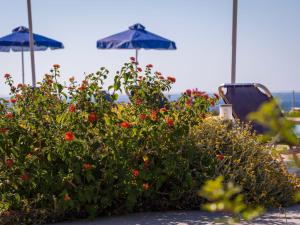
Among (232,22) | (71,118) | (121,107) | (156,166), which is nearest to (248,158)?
(156,166)

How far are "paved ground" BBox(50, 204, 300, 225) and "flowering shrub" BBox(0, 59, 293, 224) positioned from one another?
3.8 inches

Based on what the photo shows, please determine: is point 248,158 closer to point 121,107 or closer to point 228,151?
point 228,151

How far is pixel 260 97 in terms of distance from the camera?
208 inches

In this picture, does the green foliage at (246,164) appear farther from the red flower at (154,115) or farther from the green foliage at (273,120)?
the green foliage at (273,120)

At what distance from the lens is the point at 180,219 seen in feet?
11.3

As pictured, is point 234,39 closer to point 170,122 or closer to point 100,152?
point 170,122

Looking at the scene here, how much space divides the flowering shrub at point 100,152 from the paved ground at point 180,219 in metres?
0.10

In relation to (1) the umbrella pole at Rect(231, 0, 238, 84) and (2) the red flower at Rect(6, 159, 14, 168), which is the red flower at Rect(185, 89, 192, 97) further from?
(1) the umbrella pole at Rect(231, 0, 238, 84)

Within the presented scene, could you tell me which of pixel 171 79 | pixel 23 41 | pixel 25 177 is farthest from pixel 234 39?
pixel 23 41

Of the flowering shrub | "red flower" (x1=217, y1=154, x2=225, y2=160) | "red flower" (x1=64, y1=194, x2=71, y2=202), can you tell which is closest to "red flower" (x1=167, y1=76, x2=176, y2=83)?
the flowering shrub

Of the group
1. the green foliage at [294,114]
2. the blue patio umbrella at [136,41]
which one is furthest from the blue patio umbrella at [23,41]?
the green foliage at [294,114]

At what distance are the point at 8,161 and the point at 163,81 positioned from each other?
49.2 inches

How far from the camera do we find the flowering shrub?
3387mm

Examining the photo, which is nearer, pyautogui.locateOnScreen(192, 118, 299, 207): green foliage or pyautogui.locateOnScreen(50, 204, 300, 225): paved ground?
pyautogui.locateOnScreen(50, 204, 300, 225): paved ground
